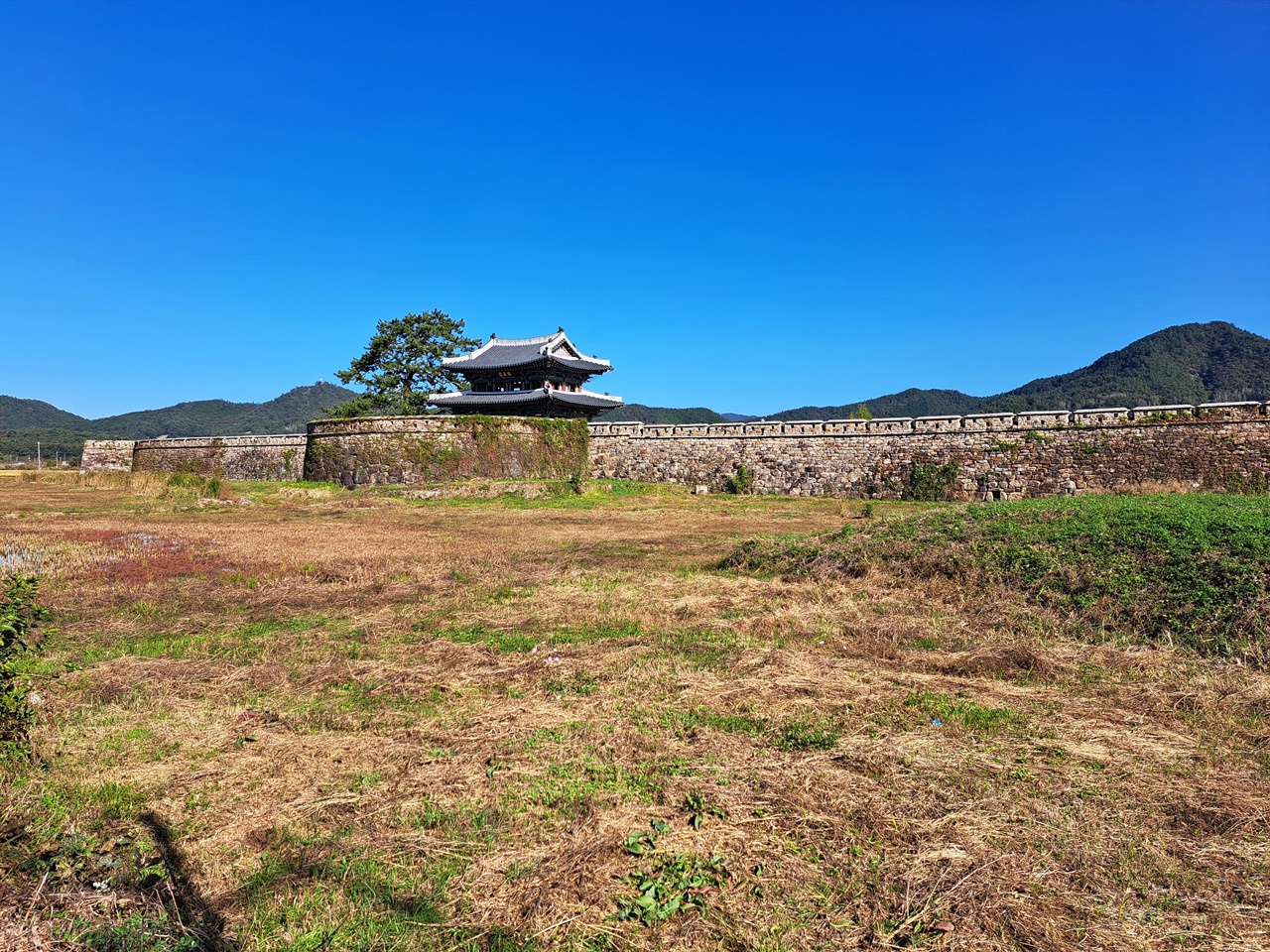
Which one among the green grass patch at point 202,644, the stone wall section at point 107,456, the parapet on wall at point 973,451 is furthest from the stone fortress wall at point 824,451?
the green grass patch at point 202,644

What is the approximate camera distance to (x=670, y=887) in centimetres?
280

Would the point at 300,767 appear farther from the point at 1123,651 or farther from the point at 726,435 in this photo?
the point at 726,435

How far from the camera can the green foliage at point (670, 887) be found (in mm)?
2643

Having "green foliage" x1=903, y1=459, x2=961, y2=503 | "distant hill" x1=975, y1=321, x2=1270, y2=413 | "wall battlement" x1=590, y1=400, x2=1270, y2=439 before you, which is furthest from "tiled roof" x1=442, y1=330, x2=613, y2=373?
"distant hill" x1=975, y1=321, x2=1270, y2=413

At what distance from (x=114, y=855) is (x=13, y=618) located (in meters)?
1.45

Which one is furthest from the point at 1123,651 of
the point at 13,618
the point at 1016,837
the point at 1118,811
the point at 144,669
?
the point at 144,669

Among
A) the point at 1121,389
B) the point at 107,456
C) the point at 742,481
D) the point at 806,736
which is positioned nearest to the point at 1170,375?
the point at 1121,389

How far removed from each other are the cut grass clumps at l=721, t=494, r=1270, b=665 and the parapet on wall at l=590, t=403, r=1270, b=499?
15926 millimetres

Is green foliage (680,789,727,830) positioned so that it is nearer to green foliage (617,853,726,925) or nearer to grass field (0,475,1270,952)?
grass field (0,475,1270,952)

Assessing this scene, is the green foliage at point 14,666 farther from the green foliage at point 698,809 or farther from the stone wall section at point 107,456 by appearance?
the stone wall section at point 107,456

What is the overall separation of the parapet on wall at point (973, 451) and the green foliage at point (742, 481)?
229 mm

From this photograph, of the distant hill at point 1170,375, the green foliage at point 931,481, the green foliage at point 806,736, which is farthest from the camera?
the distant hill at point 1170,375

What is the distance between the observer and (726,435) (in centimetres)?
3189

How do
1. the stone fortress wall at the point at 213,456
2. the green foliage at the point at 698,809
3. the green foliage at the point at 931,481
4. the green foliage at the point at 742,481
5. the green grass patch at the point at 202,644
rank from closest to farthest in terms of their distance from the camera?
the green foliage at the point at 698,809 < the green grass patch at the point at 202,644 < the green foliage at the point at 931,481 < the green foliage at the point at 742,481 < the stone fortress wall at the point at 213,456
